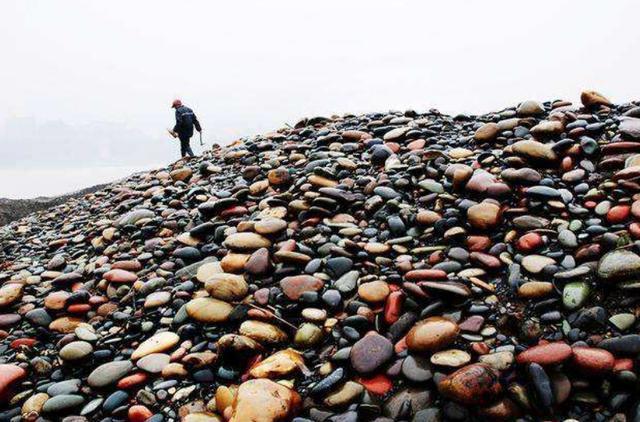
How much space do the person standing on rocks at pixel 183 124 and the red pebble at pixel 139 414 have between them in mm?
8817

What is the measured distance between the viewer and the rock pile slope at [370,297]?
2.19 meters

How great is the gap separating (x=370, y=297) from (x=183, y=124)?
882 cm

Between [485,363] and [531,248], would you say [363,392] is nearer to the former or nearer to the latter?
[485,363]

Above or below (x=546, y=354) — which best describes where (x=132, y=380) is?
below

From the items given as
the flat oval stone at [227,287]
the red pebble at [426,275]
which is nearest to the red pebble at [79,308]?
the flat oval stone at [227,287]

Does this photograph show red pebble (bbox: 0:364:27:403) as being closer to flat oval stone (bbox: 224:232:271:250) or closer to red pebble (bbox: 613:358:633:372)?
flat oval stone (bbox: 224:232:271:250)

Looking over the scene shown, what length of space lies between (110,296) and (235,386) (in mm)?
1828

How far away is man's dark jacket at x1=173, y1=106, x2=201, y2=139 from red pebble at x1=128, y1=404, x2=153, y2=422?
28.9 feet

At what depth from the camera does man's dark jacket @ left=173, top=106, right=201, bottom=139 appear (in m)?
10.3

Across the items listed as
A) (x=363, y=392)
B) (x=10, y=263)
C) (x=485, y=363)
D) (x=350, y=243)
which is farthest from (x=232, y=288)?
(x=10, y=263)

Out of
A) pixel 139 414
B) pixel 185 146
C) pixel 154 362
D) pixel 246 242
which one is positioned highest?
pixel 185 146

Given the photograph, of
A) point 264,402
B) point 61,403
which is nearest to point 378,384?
point 264,402

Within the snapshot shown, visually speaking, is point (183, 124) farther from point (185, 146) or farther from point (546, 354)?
point (546, 354)

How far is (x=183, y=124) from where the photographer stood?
10.3 metres
